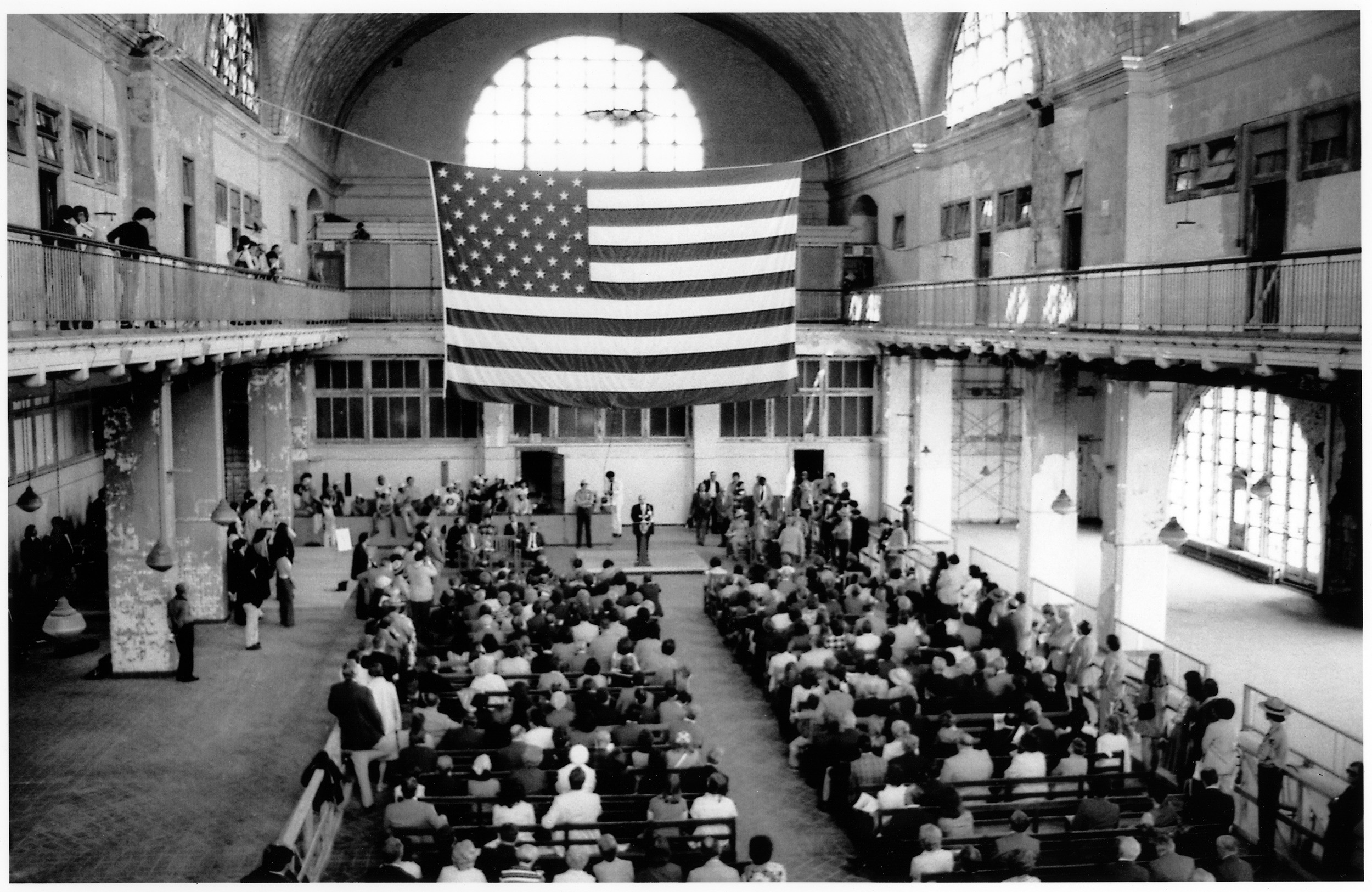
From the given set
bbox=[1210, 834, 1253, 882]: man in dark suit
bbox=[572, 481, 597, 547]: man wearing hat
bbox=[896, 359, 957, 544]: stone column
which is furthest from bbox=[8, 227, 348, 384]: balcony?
bbox=[896, 359, 957, 544]: stone column

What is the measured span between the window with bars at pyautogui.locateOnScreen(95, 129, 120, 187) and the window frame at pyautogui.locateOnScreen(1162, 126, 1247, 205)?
15.2 meters

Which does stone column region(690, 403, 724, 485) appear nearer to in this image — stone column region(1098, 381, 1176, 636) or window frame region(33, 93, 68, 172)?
stone column region(1098, 381, 1176, 636)

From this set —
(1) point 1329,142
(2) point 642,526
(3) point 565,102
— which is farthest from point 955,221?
(3) point 565,102

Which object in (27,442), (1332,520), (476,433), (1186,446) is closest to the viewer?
(27,442)

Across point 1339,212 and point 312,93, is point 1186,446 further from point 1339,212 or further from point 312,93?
point 312,93

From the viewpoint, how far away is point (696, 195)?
634 inches

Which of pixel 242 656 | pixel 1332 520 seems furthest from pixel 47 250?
pixel 1332 520

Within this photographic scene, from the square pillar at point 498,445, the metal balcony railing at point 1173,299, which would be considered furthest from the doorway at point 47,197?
the square pillar at point 498,445

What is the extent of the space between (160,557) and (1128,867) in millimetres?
11595

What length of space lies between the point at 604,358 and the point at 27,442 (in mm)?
10894

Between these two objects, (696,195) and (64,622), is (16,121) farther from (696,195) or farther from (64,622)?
(696,195)

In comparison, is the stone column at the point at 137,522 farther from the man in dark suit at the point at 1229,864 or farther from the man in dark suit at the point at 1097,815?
the man in dark suit at the point at 1229,864

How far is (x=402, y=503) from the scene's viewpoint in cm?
2728

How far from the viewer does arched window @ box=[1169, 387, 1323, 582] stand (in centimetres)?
2452
